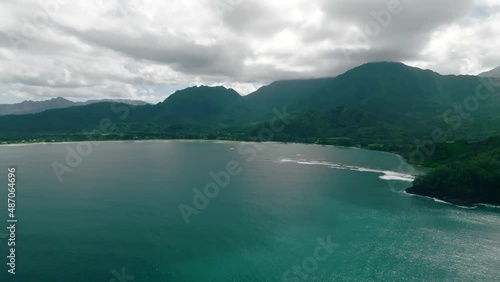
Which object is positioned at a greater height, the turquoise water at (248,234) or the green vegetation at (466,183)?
the green vegetation at (466,183)

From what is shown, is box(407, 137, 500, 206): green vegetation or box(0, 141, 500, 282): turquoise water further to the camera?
box(407, 137, 500, 206): green vegetation

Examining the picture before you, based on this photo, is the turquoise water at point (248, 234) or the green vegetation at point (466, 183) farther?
the green vegetation at point (466, 183)

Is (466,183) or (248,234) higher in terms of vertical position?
(466,183)

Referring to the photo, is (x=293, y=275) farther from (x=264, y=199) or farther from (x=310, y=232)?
(x=264, y=199)

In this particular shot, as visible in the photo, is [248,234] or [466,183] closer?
[248,234]

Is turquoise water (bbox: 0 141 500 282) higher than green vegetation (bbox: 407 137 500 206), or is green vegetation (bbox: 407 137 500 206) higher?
green vegetation (bbox: 407 137 500 206)

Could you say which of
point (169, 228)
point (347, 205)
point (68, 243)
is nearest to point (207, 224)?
point (169, 228)

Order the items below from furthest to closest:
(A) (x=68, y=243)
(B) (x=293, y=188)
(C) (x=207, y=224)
A: 1. (B) (x=293, y=188)
2. (C) (x=207, y=224)
3. (A) (x=68, y=243)

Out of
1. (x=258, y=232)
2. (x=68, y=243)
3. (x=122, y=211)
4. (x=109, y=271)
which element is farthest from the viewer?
(x=122, y=211)
